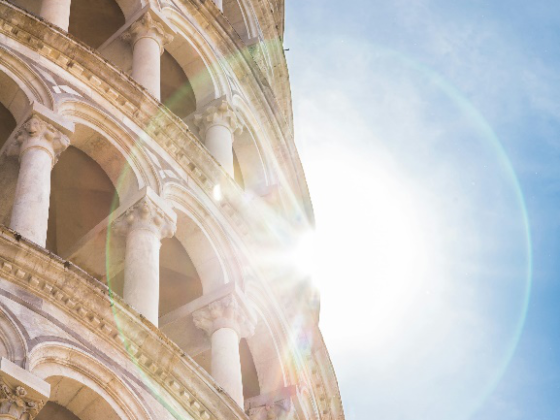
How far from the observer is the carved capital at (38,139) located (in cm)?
1669

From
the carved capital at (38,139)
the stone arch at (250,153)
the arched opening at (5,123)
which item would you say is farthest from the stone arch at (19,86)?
the stone arch at (250,153)

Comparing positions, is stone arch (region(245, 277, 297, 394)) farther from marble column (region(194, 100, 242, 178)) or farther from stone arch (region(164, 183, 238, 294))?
marble column (region(194, 100, 242, 178))

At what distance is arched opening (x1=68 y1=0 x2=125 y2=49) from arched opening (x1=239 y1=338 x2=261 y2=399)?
6046mm

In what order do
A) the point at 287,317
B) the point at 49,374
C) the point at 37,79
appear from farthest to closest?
the point at 287,317 → the point at 37,79 → the point at 49,374

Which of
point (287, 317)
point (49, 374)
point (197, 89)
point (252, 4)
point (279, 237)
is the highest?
point (252, 4)

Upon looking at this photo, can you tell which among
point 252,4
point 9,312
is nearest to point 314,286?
point 252,4

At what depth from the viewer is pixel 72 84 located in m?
18.7

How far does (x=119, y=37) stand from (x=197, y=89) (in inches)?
69.7

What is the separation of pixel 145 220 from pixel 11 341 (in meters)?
4.59

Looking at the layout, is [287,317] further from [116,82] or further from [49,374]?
[49,374]

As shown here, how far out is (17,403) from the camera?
12.5 meters

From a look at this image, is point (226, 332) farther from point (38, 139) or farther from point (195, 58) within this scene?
point (195, 58)

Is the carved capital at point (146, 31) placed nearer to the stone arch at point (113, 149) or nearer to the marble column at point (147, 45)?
the marble column at point (147, 45)

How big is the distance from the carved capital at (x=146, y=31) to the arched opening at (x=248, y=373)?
5.40 metres
